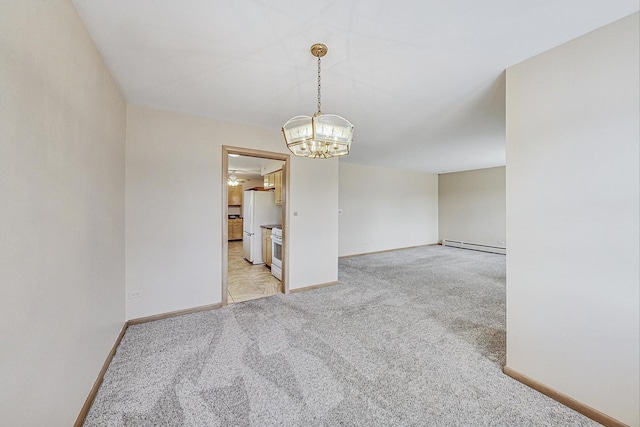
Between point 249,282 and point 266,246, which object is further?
point 266,246

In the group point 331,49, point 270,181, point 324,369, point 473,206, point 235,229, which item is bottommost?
point 324,369

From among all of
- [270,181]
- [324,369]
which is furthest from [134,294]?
[270,181]

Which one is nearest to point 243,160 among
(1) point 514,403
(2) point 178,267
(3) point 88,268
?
(2) point 178,267

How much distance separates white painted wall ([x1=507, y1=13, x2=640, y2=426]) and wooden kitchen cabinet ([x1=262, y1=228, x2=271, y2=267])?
13.6ft

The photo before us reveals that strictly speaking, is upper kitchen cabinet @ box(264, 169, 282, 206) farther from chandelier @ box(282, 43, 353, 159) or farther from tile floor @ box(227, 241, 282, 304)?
chandelier @ box(282, 43, 353, 159)

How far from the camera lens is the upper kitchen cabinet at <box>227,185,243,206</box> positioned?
10.1 metres

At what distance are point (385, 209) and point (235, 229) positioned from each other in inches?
230

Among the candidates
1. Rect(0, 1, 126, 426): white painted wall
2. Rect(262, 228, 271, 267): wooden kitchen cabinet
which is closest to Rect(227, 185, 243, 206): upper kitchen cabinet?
Rect(262, 228, 271, 267): wooden kitchen cabinet

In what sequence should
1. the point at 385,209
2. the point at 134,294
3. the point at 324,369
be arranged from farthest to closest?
the point at 385,209
the point at 134,294
the point at 324,369

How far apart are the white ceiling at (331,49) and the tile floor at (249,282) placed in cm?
257

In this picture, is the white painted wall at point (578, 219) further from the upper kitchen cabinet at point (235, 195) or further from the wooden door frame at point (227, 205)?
the upper kitchen cabinet at point (235, 195)

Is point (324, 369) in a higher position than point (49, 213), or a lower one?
lower

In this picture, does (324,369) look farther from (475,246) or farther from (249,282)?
(475,246)

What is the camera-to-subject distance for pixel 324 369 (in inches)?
79.2
